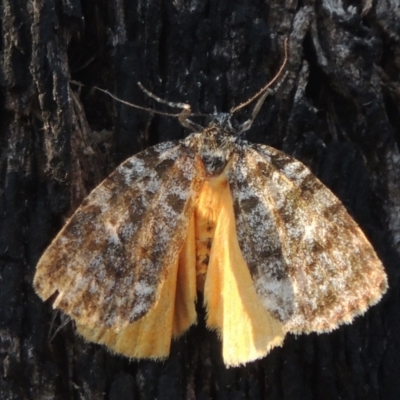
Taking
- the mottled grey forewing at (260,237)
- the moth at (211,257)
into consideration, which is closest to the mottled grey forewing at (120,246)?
the moth at (211,257)

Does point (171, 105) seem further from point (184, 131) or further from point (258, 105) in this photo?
point (258, 105)

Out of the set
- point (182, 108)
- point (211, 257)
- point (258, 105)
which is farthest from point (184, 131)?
point (211, 257)

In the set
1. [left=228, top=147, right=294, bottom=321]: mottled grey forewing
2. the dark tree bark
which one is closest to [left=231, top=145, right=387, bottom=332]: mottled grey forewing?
[left=228, top=147, right=294, bottom=321]: mottled grey forewing

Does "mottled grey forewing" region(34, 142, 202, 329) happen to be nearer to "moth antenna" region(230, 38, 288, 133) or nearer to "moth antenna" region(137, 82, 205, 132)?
"moth antenna" region(137, 82, 205, 132)

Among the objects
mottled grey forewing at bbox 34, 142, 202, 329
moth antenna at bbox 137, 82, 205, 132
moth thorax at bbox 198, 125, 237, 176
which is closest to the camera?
mottled grey forewing at bbox 34, 142, 202, 329

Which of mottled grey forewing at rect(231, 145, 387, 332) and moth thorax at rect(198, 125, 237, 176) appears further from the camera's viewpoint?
moth thorax at rect(198, 125, 237, 176)

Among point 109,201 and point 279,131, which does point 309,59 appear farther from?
point 109,201
